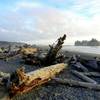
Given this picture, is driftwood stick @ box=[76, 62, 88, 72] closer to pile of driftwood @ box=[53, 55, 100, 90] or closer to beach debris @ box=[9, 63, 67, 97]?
pile of driftwood @ box=[53, 55, 100, 90]

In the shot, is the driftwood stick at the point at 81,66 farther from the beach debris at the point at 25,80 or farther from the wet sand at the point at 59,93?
the wet sand at the point at 59,93

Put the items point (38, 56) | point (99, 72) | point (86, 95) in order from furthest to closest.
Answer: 1. point (38, 56)
2. point (99, 72)
3. point (86, 95)

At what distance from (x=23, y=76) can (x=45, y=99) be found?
180 cm

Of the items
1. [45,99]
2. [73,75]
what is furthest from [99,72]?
[45,99]

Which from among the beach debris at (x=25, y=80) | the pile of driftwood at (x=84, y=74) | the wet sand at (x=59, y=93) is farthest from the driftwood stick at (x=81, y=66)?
the wet sand at (x=59, y=93)

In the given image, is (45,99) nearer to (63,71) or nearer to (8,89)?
(8,89)

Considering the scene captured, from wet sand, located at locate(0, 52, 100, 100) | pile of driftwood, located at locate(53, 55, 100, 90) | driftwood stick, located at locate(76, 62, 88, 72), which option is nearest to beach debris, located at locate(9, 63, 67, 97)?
wet sand, located at locate(0, 52, 100, 100)

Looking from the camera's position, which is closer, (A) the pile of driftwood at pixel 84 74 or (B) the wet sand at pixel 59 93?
(B) the wet sand at pixel 59 93

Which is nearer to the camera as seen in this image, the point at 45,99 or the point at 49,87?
the point at 45,99

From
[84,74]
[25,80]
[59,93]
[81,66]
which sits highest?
[25,80]

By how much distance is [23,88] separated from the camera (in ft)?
39.4

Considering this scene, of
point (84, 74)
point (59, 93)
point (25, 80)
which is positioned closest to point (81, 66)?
point (84, 74)

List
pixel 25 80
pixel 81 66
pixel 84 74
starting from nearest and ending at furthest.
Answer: pixel 25 80, pixel 84 74, pixel 81 66

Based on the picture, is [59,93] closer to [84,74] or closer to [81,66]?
[84,74]
